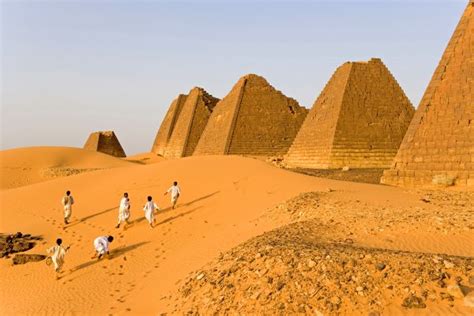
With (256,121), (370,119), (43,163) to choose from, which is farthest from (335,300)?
(43,163)

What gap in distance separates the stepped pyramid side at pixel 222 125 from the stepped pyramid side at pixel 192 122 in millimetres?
4788

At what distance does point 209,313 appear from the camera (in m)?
5.23

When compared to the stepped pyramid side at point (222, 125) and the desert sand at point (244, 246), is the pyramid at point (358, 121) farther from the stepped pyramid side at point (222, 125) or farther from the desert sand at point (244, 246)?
the stepped pyramid side at point (222, 125)

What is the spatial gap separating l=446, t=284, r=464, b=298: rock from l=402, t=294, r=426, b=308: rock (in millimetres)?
338

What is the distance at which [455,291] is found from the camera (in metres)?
4.61

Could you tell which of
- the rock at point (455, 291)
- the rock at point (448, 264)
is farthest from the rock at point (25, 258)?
the rock at point (455, 291)

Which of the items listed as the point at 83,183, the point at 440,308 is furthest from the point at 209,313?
the point at 83,183

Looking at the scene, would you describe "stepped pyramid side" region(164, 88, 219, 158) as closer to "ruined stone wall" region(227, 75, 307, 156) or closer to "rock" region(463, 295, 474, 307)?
"ruined stone wall" region(227, 75, 307, 156)

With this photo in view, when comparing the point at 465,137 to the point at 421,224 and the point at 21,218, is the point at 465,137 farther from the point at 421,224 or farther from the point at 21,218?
the point at 21,218

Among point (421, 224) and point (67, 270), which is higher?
point (421, 224)

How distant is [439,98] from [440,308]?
427 inches

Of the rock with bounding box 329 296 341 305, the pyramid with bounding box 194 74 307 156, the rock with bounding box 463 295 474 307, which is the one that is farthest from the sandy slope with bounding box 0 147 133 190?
the rock with bounding box 463 295 474 307

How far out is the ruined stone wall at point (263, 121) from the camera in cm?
3136

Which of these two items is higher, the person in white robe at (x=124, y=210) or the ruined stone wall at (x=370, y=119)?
the ruined stone wall at (x=370, y=119)
